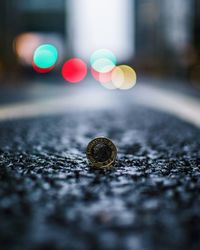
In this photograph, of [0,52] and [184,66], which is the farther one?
[184,66]

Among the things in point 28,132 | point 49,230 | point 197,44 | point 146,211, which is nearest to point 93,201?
point 146,211

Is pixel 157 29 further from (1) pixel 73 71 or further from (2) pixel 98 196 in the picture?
(2) pixel 98 196

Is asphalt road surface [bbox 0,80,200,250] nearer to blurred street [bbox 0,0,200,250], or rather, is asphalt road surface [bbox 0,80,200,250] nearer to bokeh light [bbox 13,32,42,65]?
blurred street [bbox 0,0,200,250]

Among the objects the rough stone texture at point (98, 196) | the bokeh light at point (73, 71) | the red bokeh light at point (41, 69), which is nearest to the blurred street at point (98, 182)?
the rough stone texture at point (98, 196)

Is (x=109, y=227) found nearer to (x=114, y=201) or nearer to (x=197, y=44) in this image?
(x=114, y=201)

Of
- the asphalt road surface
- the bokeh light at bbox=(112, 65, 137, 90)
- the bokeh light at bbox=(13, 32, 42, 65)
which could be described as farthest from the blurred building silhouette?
the asphalt road surface

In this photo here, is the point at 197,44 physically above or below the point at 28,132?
above
